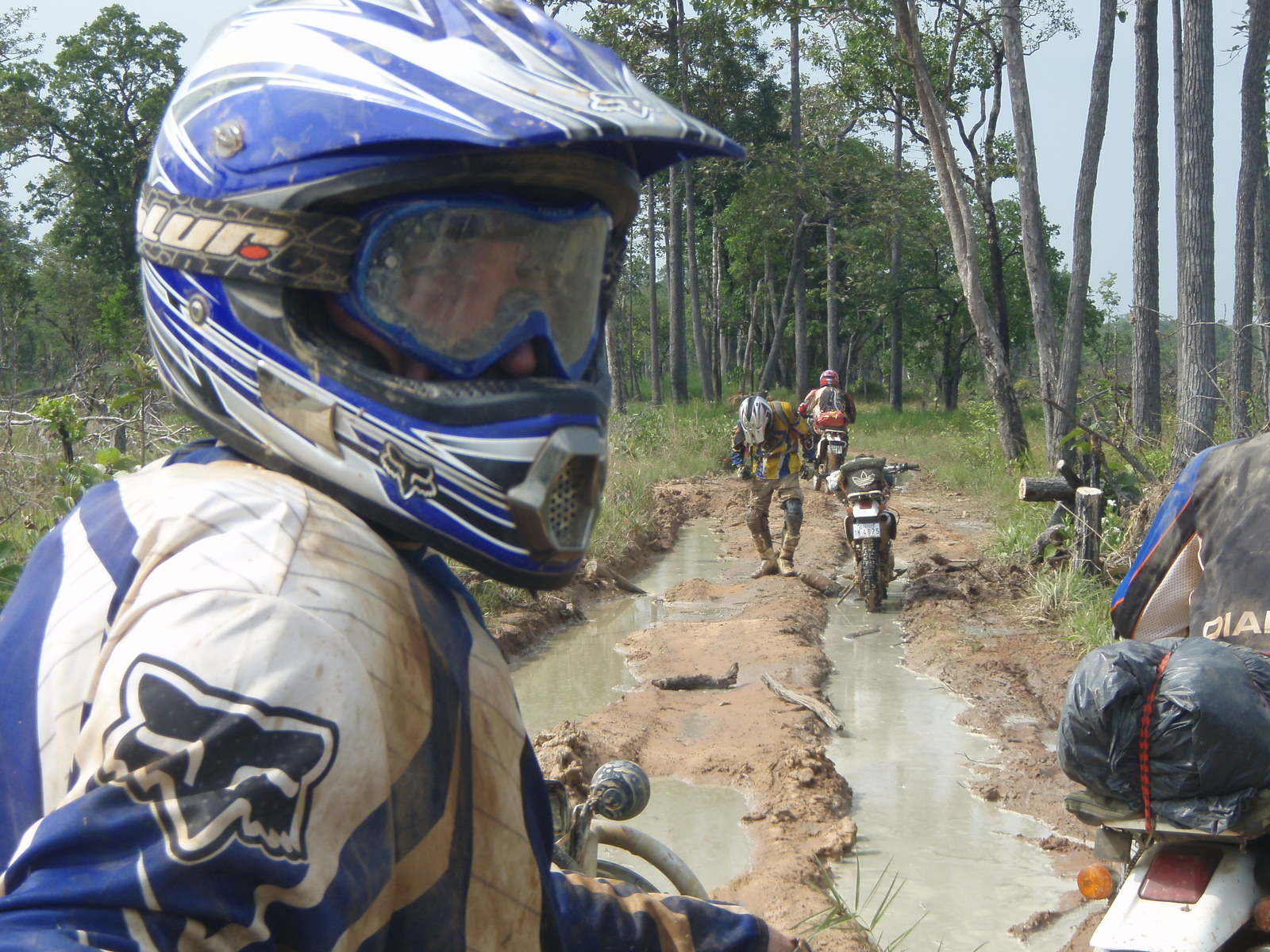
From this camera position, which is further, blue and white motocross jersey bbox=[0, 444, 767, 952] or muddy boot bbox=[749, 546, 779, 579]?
muddy boot bbox=[749, 546, 779, 579]

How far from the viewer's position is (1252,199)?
20141mm

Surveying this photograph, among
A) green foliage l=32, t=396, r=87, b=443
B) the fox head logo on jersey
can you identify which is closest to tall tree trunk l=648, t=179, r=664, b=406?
green foliage l=32, t=396, r=87, b=443

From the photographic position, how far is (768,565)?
11203 millimetres

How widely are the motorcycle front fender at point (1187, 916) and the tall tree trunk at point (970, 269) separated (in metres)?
13.5

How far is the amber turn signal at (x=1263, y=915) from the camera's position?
2.74m

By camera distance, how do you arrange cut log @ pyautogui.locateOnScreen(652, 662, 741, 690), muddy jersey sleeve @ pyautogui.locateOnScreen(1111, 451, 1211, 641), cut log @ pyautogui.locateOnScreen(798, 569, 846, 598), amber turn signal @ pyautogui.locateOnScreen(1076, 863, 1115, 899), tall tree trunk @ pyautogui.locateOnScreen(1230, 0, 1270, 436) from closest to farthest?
1. amber turn signal @ pyautogui.locateOnScreen(1076, 863, 1115, 899)
2. muddy jersey sleeve @ pyautogui.locateOnScreen(1111, 451, 1211, 641)
3. cut log @ pyautogui.locateOnScreen(652, 662, 741, 690)
4. cut log @ pyautogui.locateOnScreen(798, 569, 846, 598)
5. tall tree trunk @ pyautogui.locateOnScreen(1230, 0, 1270, 436)

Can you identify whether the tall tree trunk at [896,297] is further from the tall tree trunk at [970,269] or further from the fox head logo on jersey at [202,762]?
the fox head logo on jersey at [202,762]

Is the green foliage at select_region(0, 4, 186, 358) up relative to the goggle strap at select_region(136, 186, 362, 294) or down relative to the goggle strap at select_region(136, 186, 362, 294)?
up

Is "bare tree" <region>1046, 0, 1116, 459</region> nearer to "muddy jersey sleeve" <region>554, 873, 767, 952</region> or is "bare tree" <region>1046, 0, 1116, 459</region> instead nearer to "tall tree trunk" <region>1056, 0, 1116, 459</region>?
"tall tree trunk" <region>1056, 0, 1116, 459</region>

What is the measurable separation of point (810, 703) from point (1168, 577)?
370cm

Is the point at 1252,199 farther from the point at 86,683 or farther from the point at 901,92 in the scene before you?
the point at 86,683

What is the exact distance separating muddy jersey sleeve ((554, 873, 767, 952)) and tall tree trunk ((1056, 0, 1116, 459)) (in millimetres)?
14575

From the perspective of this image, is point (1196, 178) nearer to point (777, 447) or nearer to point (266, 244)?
point (777, 447)

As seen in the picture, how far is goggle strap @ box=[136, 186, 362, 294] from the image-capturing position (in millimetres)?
1161
